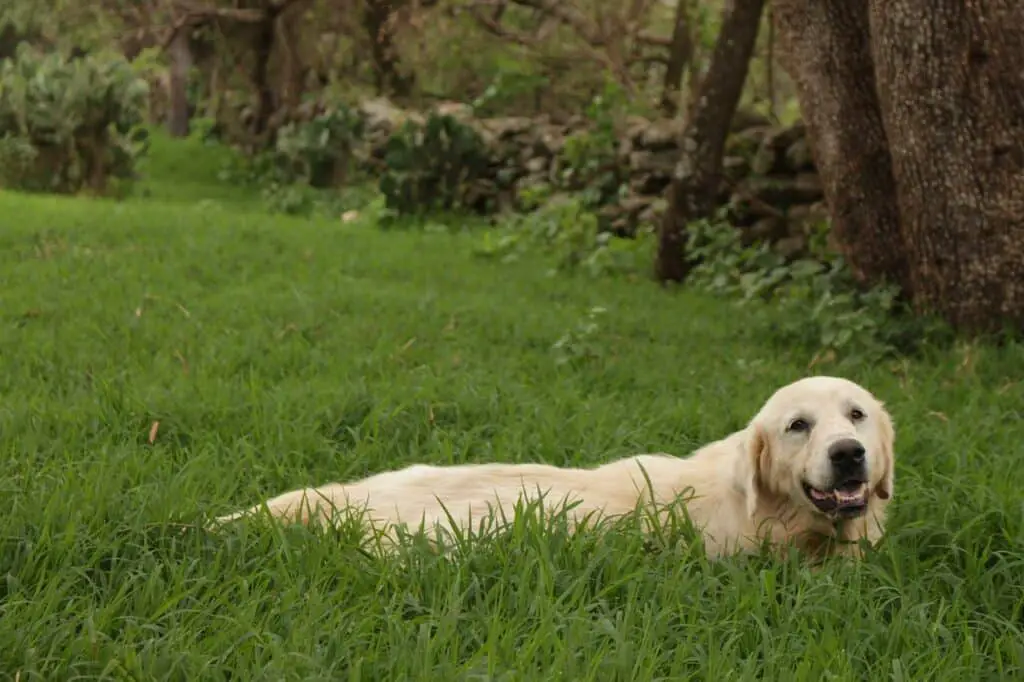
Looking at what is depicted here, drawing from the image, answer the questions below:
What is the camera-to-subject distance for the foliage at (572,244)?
9773 mm

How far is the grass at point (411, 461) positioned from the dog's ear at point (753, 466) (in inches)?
8.0

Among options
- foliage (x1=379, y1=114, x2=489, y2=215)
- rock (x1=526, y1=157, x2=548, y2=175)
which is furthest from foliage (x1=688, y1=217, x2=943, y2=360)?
foliage (x1=379, y1=114, x2=489, y2=215)

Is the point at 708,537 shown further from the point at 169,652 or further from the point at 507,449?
the point at 169,652

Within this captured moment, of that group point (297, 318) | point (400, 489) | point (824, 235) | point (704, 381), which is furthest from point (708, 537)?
point (824, 235)

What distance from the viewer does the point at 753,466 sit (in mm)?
3127

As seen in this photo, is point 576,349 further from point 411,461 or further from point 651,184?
point 651,184

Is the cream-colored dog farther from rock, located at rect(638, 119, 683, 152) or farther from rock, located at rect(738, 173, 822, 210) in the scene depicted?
rock, located at rect(638, 119, 683, 152)

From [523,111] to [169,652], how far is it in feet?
55.8

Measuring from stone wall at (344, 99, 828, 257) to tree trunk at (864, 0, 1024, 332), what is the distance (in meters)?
3.07

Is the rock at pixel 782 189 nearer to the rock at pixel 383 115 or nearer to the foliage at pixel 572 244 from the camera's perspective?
the foliage at pixel 572 244

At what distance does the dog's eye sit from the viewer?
3.06 meters

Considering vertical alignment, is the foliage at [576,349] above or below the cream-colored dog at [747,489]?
below

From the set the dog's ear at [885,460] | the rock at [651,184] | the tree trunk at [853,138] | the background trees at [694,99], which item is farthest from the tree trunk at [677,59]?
the dog's ear at [885,460]

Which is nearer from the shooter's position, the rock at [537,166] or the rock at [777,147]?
the rock at [777,147]
